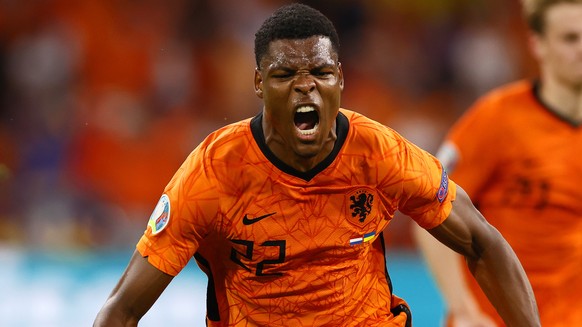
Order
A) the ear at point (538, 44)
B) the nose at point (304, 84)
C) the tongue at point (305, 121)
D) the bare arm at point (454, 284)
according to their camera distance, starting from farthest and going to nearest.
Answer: the ear at point (538, 44) → the bare arm at point (454, 284) → the tongue at point (305, 121) → the nose at point (304, 84)

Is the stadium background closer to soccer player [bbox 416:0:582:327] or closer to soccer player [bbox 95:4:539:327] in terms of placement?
soccer player [bbox 416:0:582:327]

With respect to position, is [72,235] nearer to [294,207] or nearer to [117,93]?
[117,93]

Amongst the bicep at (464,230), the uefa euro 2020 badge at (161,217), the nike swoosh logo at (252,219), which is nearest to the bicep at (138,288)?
the uefa euro 2020 badge at (161,217)

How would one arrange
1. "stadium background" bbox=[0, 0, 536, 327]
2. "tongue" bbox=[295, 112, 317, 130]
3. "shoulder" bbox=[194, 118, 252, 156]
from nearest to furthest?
"tongue" bbox=[295, 112, 317, 130] < "shoulder" bbox=[194, 118, 252, 156] < "stadium background" bbox=[0, 0, 536, 327]

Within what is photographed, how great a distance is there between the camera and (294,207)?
3.78m

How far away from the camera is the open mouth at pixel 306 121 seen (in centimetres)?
360

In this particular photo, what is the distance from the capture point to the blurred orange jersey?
16.7ft

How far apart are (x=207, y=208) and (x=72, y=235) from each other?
20.6 ft

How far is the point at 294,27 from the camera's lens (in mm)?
3547

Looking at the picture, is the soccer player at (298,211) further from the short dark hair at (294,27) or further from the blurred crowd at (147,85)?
the blurred crowd at (147,85)

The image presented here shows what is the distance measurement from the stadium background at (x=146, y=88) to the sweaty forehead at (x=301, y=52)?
5.17 m

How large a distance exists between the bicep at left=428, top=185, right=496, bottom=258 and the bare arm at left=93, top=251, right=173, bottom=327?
3.12 ft

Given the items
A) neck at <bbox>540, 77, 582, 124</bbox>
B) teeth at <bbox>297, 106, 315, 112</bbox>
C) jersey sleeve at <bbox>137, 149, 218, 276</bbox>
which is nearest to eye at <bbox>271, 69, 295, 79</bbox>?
teeth at <bbox>297, 106, 315, 112</bbox>

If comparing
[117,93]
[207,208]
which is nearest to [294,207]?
[207,208]
